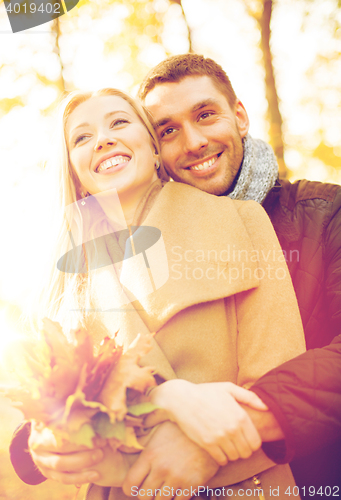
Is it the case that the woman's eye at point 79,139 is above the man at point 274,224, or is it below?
above

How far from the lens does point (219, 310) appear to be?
4.87 ft

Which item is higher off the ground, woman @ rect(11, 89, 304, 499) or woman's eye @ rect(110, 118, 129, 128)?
woman's eye @ rect(110, 118, 129, 128)

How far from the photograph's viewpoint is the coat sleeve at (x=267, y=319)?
137cm

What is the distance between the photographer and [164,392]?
4.05ft

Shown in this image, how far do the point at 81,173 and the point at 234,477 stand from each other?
1.60m

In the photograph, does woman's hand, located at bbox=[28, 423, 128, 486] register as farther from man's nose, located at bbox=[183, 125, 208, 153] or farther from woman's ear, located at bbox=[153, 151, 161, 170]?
man's nose, located at bbox=[183, 125, 208, 153]

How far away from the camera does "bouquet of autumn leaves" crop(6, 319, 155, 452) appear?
3.30 feet

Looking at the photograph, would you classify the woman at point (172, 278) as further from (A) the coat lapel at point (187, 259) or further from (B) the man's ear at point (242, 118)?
(B) the man's ear at point (242, 118)

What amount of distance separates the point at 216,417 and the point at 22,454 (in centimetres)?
98

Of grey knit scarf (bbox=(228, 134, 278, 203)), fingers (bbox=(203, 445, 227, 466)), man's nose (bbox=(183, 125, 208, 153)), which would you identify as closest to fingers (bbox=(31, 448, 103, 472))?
fingers (bbox=(203, 445, 227, 466))

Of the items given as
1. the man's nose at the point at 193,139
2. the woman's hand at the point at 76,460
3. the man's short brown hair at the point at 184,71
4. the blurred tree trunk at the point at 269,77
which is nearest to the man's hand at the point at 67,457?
the woman's hand at the point at 76,460

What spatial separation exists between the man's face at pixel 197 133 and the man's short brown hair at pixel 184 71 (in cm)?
4

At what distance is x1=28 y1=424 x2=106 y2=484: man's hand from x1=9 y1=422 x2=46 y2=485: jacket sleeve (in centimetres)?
36

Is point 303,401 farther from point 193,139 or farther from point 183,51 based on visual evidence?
point 183,51
